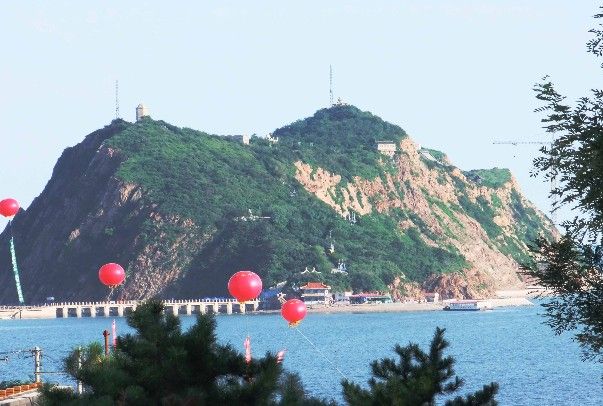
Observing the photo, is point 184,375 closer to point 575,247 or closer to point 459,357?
point 575,247

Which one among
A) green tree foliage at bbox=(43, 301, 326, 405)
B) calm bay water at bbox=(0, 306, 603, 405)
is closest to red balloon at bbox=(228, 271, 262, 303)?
calm bay water at bbox=(0, 306, 603, 405)

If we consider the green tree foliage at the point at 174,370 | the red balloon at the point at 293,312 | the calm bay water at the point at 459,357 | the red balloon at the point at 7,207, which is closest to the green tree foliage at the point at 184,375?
the green tree foliage at the point at 174,370

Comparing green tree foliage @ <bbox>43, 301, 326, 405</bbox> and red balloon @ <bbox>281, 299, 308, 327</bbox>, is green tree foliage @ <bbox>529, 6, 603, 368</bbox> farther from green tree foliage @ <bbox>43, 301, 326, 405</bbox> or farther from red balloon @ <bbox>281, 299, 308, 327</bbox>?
red balloon @ <bbox>281, 299, 308, 327</bbox>

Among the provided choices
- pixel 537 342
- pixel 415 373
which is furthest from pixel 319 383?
pixel 415 373

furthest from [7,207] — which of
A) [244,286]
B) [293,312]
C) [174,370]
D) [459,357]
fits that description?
[459,357]

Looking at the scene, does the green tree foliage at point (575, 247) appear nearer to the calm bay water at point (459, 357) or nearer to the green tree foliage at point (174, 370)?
the green tree foliage at point (174, 370)

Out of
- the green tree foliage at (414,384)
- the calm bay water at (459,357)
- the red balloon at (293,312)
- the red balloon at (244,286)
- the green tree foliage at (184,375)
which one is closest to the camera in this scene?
the green tree foliage at (184,375)
